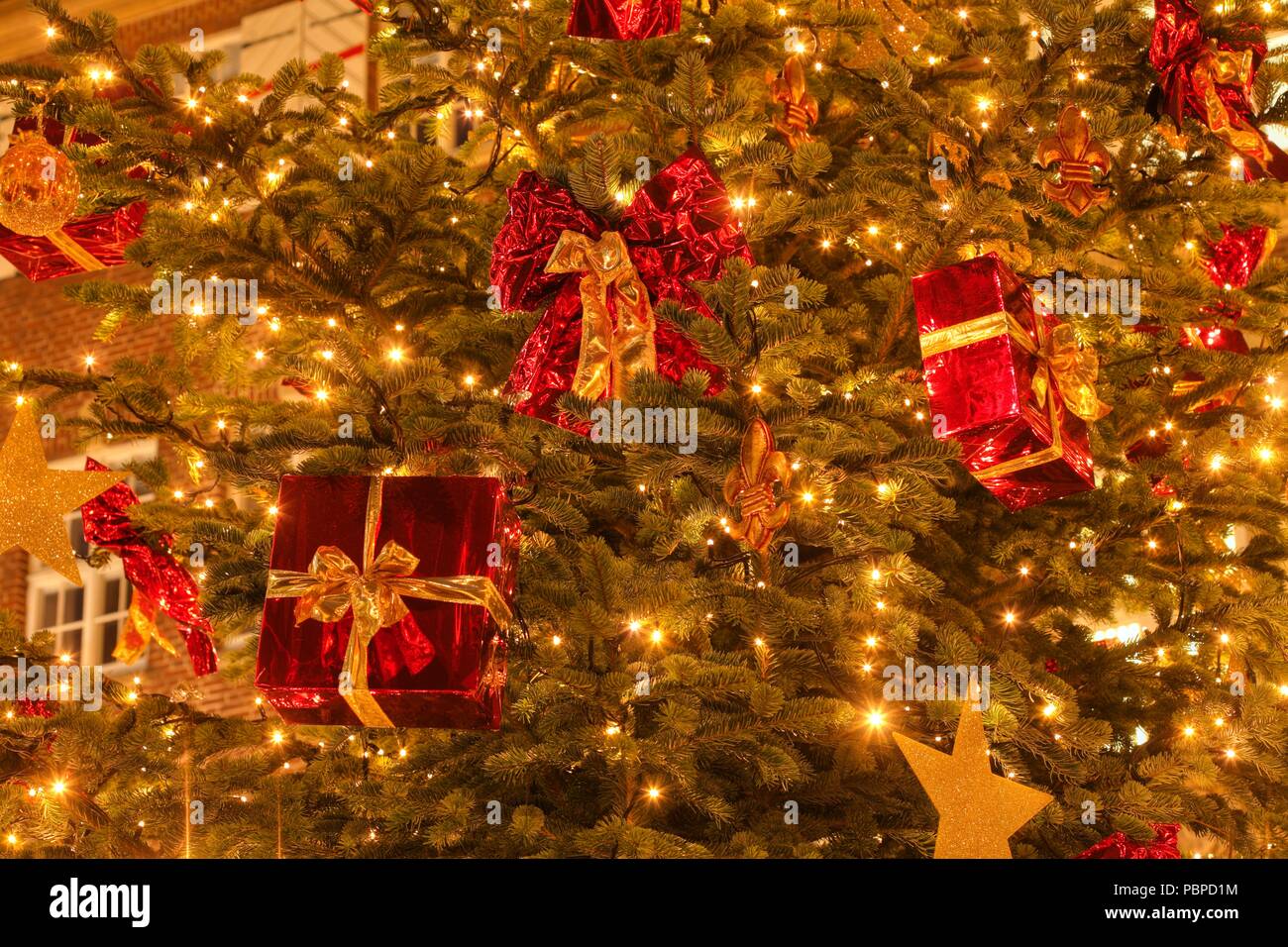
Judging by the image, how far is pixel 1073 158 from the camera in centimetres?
360

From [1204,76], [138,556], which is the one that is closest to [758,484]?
→ [1204,76]

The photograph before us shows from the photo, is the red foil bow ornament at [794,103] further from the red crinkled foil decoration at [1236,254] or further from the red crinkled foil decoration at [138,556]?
the red crinkled foil decoration at [138,556]

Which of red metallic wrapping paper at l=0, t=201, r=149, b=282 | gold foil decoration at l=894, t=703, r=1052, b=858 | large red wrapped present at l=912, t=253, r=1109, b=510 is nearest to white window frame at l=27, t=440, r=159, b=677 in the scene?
red metallic wrapping paper at l=0, t=201, r=149, b=282

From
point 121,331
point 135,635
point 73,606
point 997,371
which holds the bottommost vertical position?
point 135,635

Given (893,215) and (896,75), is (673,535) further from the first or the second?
(896,75)

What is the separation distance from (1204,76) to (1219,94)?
0.22 ft

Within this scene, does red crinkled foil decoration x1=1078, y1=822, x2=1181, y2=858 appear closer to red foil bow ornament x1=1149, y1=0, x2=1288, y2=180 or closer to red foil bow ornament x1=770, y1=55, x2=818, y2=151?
red foil bow ornament x1=1149, y1=0, x2=1288, y2=180

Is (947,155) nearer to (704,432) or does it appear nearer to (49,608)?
(704,432)

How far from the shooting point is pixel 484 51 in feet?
14.0

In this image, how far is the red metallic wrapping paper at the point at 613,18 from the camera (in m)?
3.94

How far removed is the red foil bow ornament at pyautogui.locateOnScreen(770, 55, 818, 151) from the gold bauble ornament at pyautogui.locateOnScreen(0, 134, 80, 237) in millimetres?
1892

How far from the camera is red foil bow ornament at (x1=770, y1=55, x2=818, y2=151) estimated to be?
13.5 feet
